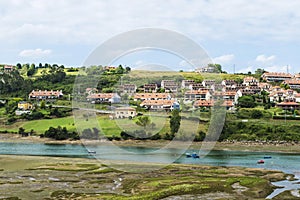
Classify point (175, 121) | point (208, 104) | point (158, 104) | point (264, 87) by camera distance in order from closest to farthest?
point (175, 121)
point (158, 104)
point (208, 104)
point (264, 87)

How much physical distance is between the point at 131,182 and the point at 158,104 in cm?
7245

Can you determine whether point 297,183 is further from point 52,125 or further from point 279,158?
point 52,125

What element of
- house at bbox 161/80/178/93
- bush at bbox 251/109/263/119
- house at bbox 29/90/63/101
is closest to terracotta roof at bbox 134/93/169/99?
house at bbox 161/80/178/93

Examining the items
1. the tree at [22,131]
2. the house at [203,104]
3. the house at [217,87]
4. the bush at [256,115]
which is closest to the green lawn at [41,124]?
the tree at [22,131]

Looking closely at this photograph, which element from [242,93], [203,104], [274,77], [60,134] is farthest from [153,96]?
[274,77]

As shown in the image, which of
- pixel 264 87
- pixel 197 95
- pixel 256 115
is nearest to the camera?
pixel 256 115

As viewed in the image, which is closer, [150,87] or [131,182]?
[131,182]

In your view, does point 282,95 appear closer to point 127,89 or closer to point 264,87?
point 264,87

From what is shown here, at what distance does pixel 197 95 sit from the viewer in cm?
13638

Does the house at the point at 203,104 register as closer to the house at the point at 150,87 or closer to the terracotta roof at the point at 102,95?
the house at the point at 150,87

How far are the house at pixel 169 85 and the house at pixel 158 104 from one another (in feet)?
53.8

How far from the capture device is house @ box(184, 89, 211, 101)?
134 m

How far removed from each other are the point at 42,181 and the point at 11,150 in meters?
46.1

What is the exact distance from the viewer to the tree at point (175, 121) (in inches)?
3950
